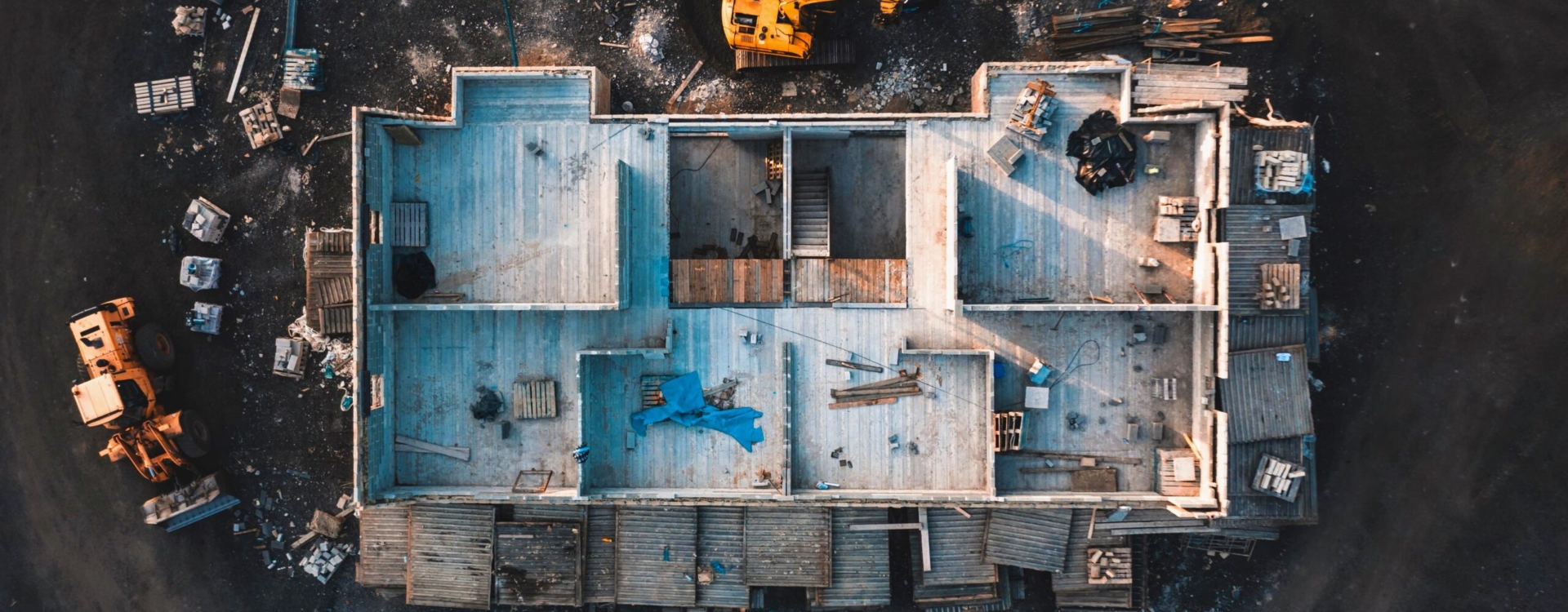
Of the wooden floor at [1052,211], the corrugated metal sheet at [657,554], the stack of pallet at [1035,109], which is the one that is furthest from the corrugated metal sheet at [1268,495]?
the corrugated metal sheet at [657,554]

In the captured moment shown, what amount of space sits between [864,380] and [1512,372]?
23775 mm

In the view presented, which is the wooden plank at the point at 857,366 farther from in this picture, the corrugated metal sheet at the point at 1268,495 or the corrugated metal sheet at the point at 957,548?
the corrugated metal sheet at the point at 1268,495

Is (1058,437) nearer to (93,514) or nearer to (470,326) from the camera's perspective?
(470,326)

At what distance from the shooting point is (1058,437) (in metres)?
23.7

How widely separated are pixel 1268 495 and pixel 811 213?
1863cm

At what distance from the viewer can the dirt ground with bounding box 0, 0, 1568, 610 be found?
25406mm

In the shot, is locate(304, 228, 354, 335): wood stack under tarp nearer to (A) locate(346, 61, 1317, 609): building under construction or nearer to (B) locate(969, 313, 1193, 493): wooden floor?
(A) locate(346, 61, 1317, 609): building under construction

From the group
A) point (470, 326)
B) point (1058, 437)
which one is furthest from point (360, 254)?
point (1058, 437)

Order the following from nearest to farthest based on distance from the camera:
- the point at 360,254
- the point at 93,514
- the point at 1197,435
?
the point at 360,254 → the point at 1197,435 → the point at 93,514

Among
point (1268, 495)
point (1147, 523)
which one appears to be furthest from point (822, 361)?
point (1268, 495)

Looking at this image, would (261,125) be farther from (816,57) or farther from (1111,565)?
(1111,565)

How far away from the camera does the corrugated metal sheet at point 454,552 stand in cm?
2578

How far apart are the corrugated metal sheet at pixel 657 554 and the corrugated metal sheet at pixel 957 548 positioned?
8640 mm

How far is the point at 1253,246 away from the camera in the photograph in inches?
933
